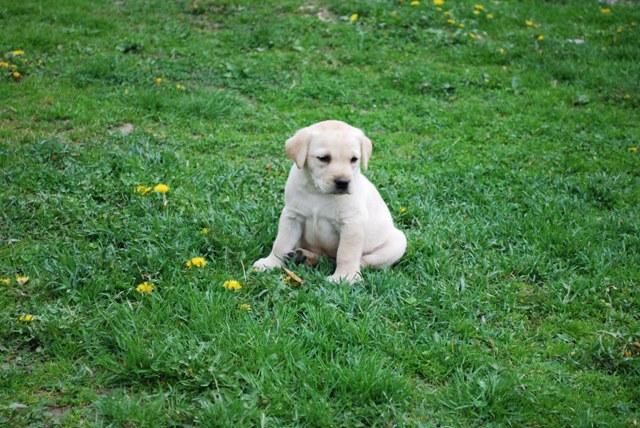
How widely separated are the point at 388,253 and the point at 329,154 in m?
0.90

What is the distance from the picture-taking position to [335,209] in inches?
191

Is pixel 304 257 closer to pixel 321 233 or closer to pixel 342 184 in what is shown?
pixel 321 233

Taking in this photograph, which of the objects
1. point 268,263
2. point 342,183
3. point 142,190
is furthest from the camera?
point 142,190

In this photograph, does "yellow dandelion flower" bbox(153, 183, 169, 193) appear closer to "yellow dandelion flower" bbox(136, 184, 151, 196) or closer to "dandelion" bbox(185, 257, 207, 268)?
"yellow dandelion flower" bbox(136, 184, 151, 196)

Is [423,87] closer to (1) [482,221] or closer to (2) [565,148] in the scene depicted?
(2) [565,148]

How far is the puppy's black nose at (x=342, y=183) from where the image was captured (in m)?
4.61

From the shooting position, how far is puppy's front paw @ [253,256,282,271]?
4916mm

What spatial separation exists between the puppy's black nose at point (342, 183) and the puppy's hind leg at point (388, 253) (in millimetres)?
676

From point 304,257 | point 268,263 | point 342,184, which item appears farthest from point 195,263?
point 342,184

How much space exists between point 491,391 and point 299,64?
667 cm

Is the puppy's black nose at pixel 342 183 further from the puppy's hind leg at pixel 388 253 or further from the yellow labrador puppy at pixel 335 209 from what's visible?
the puppy's hind leg at pixel 388 253

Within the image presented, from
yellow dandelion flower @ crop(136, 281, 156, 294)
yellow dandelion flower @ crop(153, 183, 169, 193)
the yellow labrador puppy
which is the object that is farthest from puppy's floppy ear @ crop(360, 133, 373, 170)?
yellow dandelion flower @ crop(153, 183, 169, 193)

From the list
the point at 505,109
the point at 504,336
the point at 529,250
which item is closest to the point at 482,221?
the point at 529,250

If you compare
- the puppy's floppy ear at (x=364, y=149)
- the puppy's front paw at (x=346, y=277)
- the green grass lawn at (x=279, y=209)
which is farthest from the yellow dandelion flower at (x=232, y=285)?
the puppy's floppy ear at (x=364, y=149)
